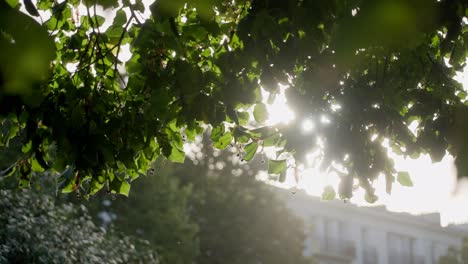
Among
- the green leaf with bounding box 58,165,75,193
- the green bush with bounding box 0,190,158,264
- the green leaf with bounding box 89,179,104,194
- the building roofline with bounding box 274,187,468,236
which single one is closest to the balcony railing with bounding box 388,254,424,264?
the building roofline with bounding box 274,187,468,236

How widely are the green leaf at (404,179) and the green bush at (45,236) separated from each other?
8.75m

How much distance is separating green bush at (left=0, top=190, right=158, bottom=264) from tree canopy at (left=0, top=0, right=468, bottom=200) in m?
7.43

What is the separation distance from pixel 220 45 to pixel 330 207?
5171 cm

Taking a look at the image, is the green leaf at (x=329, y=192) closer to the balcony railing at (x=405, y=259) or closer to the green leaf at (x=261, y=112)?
the green leaf at (x=261, y=112)

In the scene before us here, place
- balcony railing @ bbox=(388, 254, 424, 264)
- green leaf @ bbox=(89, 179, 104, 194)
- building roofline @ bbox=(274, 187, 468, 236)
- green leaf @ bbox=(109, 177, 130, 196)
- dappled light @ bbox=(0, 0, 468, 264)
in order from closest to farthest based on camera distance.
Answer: dappled light @ bbox=(0, 0, 468, 264)
green leaf @ bbox=(89, 179, 104, 194)
green leaf @ bbox=(109, 177, 130, 196)
building roofline @ bbox=(274, 187, 468, 236)
balcony railing @ bbox=(388, 254, 424, 264)

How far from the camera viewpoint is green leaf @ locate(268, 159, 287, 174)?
5953 mm

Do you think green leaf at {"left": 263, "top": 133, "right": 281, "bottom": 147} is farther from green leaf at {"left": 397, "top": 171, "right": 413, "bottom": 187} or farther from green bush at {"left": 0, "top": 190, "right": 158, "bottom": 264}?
green bush at {"left": 0, "top": 190, "right": 158, "bottom": 264}

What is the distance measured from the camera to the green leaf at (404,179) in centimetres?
589

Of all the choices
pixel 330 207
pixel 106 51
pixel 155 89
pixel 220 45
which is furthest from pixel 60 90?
pixel 330 207

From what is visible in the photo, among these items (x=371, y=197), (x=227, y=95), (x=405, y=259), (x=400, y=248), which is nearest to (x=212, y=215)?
(x=400, y=248)

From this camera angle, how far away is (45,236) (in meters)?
14.1

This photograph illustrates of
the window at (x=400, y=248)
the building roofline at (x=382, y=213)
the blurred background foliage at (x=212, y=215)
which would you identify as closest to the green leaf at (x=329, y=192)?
the blurred background foliage at (x=212, y=215)

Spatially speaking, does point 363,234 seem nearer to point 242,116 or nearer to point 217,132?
point 217,132

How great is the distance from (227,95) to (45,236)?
9.79 meters
